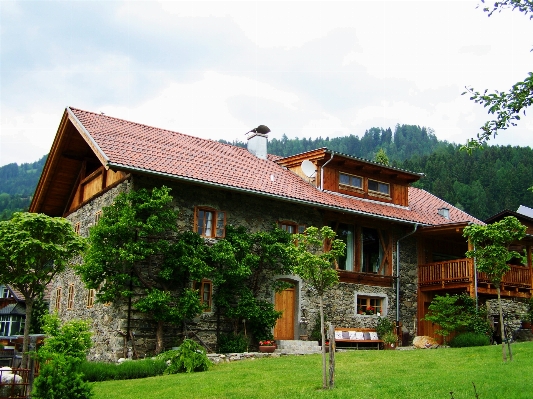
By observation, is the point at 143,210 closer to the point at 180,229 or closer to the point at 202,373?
the point at 180,229

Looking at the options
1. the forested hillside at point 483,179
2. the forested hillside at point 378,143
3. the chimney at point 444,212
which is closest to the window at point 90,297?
the chimney at point 444,212

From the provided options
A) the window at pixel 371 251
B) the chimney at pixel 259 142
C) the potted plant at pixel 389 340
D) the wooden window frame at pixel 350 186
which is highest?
the chimney at pixel 259 142

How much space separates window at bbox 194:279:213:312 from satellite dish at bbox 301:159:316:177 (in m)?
6.71

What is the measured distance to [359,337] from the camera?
21.1m

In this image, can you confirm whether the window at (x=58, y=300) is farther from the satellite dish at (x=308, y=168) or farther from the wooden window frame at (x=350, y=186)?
the wooden window frame at (x=350, y=186)

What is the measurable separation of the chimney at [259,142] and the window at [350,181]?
3551mm

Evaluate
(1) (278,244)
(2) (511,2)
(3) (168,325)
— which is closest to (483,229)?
(1) (278,244)

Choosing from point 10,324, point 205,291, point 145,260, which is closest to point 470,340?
point 205,291

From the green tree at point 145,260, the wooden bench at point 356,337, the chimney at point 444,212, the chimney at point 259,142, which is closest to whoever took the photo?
the green tree at point 145,260

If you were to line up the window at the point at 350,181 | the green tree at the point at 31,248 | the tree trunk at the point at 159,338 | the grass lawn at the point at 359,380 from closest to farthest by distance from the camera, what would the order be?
the grass lawn at the point at 359,380 < the green tree at the point at 31,248 < the tree trunk at the point at 159,338 < the window at the point at 350,181

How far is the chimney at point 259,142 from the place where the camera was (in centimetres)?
2516

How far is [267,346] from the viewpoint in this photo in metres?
18.0

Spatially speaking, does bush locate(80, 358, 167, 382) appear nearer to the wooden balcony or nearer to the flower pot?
the flower pot

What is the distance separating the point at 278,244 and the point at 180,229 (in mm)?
3099
